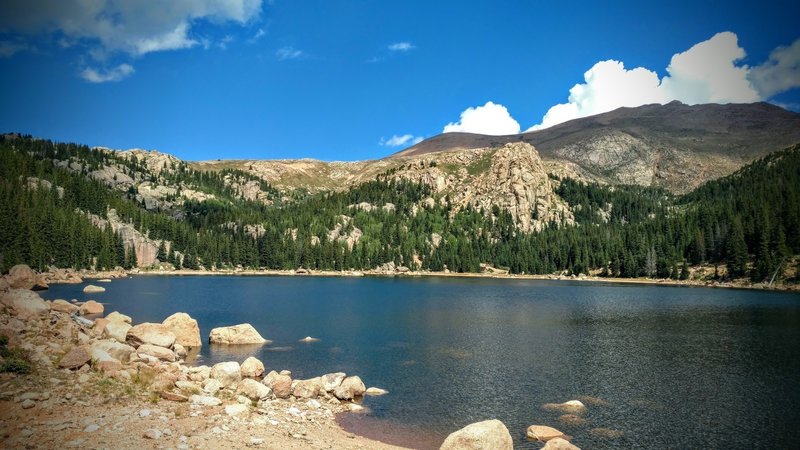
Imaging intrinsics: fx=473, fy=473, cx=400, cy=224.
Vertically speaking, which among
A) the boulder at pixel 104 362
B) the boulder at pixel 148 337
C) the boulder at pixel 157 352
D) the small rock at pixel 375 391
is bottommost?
the small rock at pixel 375 391

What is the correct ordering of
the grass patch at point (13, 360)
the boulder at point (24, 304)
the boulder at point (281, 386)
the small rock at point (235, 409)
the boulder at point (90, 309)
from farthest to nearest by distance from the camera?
the boulder at point (90, 309) < the boulder at point (24, 304) < the boulder at point (281, 386) < the small rock at point (235, 409) < the grass patch at point (13, 360)

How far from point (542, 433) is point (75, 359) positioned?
29139 mm

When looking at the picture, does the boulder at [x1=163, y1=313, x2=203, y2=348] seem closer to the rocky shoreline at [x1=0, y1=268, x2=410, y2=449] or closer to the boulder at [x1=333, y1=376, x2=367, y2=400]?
the rocky shoreline at [x1=0, y1=268, x2=410, y2=449]

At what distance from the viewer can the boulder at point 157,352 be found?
42.5 m

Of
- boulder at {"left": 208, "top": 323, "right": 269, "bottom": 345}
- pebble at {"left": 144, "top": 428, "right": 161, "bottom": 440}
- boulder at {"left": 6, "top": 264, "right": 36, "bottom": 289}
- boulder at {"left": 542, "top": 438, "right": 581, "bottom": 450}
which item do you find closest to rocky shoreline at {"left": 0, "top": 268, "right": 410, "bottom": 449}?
pebble at {"left": 144, "top": 428, "right": 161, "bottom": 440}

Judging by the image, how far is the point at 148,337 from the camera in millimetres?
46750

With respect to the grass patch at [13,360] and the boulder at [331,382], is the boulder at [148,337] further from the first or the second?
the grass patch at [13,360]

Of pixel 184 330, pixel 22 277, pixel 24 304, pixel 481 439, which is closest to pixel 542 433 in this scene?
pixel 481 439

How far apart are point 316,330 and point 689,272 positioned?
15502 centimetres

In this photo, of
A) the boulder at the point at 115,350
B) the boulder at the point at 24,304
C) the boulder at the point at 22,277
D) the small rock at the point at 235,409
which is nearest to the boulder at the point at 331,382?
the small rock at the point at 235,409

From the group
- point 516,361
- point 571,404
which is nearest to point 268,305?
point 516,361

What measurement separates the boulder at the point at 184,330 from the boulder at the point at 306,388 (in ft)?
75.2

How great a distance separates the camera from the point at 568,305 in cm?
10200

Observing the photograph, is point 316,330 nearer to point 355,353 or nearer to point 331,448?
point 355,353
